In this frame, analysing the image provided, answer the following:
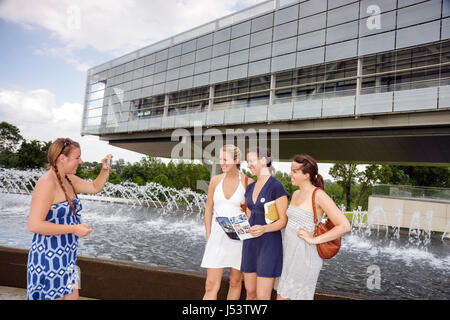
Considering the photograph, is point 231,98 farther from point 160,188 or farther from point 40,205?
point 40,205

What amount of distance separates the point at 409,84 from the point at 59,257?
21.4m

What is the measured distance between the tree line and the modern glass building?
18144 mm

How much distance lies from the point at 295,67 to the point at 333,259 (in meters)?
17.8

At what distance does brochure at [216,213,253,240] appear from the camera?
272 cm

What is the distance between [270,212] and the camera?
2.82 meters

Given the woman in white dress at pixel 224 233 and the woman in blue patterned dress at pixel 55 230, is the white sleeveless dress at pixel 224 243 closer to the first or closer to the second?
the woman in white dress at pixel 224 233

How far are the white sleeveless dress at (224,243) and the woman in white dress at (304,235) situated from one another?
486mm

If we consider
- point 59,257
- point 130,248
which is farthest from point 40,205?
point 130,248

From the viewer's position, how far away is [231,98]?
2808 cm

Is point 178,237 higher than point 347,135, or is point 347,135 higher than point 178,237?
point 347,135

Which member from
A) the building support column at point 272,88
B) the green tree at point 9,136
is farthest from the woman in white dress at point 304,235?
the green tree at point 9,136

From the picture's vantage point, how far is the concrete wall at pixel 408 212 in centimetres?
2039

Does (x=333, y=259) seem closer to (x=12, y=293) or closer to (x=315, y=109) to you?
(x=12, y=293)

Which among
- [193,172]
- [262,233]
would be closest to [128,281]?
[262,233]
